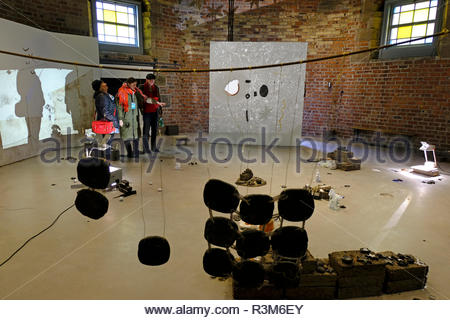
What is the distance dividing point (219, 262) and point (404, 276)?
1377 mm

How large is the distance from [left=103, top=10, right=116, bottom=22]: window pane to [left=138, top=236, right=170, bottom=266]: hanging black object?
712 cm

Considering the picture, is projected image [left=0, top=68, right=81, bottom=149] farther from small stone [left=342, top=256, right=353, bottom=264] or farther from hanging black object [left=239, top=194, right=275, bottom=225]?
small stone [left=342, top=256, right=353, bottom=264]

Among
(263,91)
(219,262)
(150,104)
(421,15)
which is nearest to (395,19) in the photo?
(421,15)

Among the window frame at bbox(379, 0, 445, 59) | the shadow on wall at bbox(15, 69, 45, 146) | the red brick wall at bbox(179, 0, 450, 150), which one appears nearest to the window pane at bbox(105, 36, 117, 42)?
the red brick wall at bbox(179, 0, 450, 150)

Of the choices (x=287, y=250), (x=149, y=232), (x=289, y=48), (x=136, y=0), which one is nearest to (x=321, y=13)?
(x=289, y=48)

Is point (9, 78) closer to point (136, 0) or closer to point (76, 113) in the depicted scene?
point (76, 113)

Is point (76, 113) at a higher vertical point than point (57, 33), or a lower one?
lower

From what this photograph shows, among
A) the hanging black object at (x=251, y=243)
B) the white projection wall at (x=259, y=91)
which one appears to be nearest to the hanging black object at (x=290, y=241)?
the hanging black object at (x=251, y=243)

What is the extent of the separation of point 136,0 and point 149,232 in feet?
21.7

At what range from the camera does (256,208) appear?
181 centimetres

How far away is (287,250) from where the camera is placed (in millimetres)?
1885

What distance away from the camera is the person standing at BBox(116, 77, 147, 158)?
562 centimetres

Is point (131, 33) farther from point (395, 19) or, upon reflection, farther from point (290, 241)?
point (290, 241)

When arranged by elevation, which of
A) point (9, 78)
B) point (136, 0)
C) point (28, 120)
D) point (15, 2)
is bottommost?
point (28, 120)
